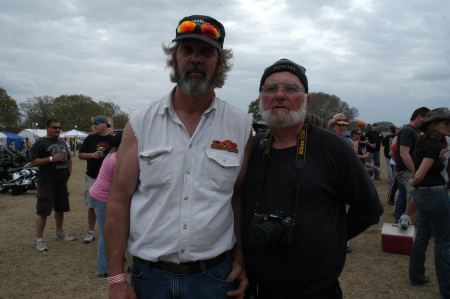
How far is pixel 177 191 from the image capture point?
5.93 ft

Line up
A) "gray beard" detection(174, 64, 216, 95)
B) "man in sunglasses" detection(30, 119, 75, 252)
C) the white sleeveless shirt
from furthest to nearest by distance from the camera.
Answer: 1. "man in sunglasses" detection(30, 119, 75, 252)
2. "gray beard" detection(174, 64, 216, 95)
3. the white sleeveless shirt

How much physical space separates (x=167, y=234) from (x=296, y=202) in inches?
29.7

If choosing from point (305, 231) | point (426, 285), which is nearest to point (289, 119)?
point (305, 231)

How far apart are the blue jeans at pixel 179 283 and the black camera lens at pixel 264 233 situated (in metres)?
0.35

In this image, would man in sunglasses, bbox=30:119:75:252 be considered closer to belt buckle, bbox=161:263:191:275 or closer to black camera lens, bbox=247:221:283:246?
belt buckle, bbox=161:263:191:275

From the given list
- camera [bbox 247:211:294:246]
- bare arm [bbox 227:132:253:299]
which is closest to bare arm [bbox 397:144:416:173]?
bare arm [bbox 227:132:253:299]

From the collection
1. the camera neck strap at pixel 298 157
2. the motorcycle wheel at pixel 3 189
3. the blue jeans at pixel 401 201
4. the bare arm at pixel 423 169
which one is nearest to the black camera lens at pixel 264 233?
the camera neck strap at pixel 298 157

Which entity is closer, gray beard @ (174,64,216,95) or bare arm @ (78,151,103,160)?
gray beard @ (174,64,216,95)

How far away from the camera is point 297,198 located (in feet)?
6.00

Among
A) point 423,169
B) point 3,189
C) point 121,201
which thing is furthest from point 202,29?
point 3,189

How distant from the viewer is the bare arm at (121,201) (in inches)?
72.7

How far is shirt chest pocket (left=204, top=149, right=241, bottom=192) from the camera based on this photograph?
1.86 m

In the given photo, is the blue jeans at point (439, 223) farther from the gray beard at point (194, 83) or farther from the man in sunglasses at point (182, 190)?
the gray beard at point (194, 83)

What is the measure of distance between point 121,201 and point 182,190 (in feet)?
1.25
